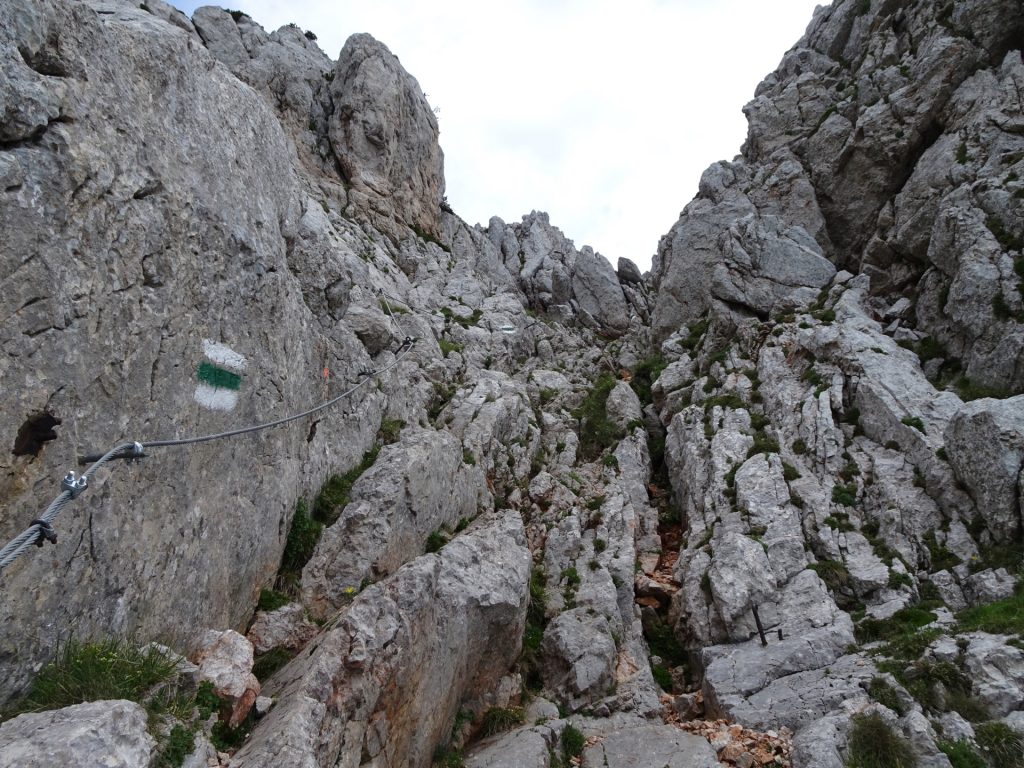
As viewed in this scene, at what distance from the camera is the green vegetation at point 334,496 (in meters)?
14.7

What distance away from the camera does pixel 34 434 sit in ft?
24.4

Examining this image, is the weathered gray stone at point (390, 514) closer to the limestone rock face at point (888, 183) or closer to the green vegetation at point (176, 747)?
the green vegetation at point (176, 747)

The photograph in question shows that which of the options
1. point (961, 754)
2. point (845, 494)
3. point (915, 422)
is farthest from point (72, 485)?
point (915, 422)

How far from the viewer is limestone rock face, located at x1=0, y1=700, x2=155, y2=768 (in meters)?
5.72

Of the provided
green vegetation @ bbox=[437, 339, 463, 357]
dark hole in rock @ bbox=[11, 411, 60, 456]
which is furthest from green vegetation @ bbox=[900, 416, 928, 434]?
dark hole in rock @ bbox=[11, 411, 60, 456]

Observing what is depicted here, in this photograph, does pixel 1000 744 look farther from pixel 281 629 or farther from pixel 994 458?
pixel 281 629

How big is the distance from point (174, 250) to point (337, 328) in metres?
7.79

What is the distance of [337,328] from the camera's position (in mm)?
18250

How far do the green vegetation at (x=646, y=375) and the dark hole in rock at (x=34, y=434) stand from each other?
29628 millimetres

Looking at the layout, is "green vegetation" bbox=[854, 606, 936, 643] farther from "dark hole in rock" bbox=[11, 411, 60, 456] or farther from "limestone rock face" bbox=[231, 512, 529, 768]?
"dark hole in rock" bbox=[11, 411, 60, 456]

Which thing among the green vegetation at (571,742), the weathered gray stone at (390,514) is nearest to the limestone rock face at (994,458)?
the green vegetation at (571,742)

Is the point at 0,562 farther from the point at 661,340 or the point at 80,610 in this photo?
the point at 661,340

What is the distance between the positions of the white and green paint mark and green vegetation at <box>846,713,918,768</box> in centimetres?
1492

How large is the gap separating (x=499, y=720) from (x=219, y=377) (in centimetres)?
1062
